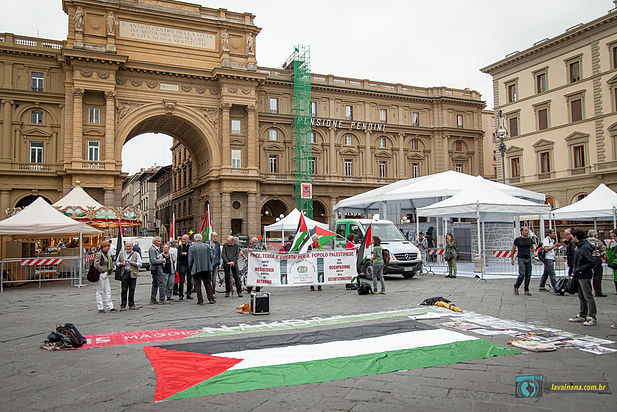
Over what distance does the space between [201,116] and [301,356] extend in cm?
3676

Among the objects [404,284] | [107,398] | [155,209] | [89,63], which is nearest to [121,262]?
[107,398]

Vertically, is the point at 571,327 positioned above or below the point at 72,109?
below

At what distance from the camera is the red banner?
7.59 metres

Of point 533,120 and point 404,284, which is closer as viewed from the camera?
point 404,284

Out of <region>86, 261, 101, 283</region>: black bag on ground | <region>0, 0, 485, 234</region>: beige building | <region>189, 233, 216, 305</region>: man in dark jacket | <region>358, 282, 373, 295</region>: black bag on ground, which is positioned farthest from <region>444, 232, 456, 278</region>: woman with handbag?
<region>0, 0, 485, 234</region>: beige building

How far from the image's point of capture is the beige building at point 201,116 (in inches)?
1407

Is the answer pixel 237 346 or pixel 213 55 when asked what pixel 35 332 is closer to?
pixel 237 346

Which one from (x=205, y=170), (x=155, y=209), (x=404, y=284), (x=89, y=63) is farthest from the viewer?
(x=155, y=209)

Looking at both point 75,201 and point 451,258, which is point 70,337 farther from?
point 75,201

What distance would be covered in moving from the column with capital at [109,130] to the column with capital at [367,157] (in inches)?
1005

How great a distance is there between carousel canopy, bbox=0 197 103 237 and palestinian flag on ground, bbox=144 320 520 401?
1195cm

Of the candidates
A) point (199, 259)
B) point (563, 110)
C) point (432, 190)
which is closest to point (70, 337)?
point (199, 259)

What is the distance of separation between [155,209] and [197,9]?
155 feet

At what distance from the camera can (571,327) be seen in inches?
315
